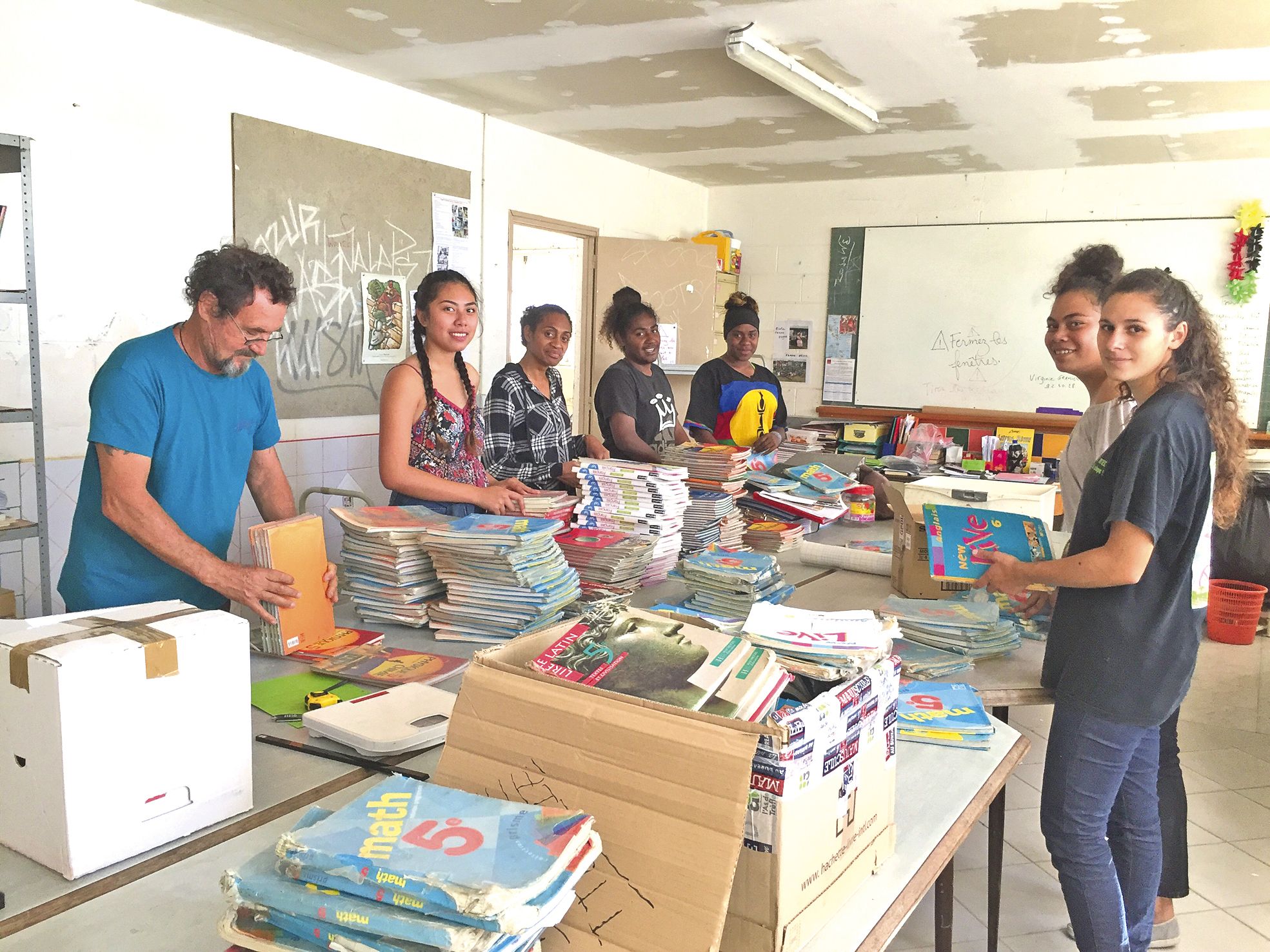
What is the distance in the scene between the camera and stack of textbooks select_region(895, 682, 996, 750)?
1.73 metres

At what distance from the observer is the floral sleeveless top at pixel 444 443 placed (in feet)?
8.96

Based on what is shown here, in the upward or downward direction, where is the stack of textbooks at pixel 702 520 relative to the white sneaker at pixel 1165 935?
upward

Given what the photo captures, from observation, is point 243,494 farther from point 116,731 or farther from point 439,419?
point 116,731

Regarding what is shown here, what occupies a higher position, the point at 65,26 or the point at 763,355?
the point at 65,26

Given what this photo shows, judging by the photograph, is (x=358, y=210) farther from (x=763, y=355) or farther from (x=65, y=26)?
(x=763, y=355)

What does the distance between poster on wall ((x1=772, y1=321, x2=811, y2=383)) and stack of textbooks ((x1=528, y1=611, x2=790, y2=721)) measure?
6.42 meters

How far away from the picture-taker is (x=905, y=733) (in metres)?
1.73

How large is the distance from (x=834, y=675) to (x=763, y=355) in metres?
6.55

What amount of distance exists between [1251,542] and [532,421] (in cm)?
440

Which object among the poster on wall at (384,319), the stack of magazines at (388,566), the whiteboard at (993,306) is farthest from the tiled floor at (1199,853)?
the poster on wall at (384,319)

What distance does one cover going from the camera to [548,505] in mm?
2773

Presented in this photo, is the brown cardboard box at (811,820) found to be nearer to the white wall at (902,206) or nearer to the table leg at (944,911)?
the table leg at (944,911)

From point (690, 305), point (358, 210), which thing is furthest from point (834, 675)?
point (690, 305)

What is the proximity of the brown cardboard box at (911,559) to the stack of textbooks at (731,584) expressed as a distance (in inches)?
14.6
